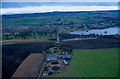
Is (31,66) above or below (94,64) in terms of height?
below

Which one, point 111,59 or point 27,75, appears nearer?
point 27,75

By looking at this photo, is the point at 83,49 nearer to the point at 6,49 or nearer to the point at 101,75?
the point at 101,75

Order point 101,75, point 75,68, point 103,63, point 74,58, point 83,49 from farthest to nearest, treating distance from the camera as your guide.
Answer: point 83,49, point 74,58, point 103,63, point 75,68, point 101,75

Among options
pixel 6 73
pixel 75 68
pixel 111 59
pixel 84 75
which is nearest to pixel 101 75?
pixel 84 75

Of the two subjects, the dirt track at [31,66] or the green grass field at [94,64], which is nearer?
the green grass field at [94,64]
